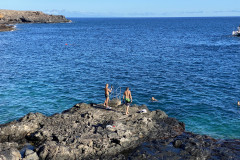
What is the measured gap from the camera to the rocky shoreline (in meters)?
16.6

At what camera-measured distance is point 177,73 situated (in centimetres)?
4275

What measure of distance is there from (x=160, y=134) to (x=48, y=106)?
48.8ft

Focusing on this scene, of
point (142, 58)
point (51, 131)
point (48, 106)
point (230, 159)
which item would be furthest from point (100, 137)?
point (142, 58)

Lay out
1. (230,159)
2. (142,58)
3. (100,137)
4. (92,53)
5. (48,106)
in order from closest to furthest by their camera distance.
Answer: (230,159) → (100,137) → (48,106) → (142,58) → (92,53)

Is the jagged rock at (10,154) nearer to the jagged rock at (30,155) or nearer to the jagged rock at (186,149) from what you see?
the jagged rock at (30,155)

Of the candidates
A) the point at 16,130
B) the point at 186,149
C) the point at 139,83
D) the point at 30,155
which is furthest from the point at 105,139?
the point at 139,83

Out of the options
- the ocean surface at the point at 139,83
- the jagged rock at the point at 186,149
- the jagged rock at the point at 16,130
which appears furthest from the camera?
the ocean surface at the point at 139,83

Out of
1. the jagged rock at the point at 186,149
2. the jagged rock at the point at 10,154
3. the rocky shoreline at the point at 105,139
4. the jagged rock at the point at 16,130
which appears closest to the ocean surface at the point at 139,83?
the jagged rock at the point at 186,149

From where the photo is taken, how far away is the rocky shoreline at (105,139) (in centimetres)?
1656

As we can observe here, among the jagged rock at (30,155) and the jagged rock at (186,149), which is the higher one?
the jagged rock at (30,155)

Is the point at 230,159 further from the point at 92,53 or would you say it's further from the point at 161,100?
the point at 92,53

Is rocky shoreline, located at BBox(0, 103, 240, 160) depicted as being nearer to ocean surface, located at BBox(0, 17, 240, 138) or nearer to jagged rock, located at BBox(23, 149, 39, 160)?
jagged rock, located at BBox(23, 149, 39, 160)

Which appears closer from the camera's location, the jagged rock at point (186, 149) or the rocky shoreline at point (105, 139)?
the rocky shoreline at point (105, 139)

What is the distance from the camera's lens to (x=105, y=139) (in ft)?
57.8
